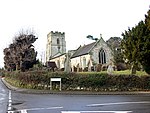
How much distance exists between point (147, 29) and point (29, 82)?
15.5 metres

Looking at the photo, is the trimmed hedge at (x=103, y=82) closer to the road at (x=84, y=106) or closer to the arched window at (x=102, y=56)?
the road at (x=84, y=106)

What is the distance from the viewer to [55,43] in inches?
4348

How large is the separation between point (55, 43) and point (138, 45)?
78.6m

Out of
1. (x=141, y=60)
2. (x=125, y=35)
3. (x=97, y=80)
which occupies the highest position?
(x=125, y=35)

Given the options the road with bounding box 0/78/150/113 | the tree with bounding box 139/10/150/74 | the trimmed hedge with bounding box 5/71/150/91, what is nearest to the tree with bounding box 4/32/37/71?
the tree with bounding box 139/10/150/74

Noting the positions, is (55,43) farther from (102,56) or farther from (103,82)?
(103,82)

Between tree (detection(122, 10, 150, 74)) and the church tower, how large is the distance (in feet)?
244

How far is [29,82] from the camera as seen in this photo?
30.4 m

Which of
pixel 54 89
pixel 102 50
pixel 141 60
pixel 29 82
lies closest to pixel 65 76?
pixel 54 89

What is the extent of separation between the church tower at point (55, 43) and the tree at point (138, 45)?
74.3 meters

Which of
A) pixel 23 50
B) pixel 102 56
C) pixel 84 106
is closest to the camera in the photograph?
pixel 84 106

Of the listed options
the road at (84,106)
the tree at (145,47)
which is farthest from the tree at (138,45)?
the road at (84,106)

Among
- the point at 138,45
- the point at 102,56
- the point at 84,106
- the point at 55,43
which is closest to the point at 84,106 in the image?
the point at 84,106

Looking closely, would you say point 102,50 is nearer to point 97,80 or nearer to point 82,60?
point 82,60
